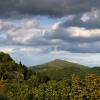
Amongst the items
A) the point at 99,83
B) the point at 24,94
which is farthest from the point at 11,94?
the point at 99,83

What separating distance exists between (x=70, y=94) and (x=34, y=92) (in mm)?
18466

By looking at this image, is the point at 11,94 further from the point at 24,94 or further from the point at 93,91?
the point at 93,91

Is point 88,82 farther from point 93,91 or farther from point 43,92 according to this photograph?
point 43,92

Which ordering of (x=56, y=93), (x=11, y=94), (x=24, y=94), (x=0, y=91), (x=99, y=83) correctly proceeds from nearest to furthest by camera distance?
(x=99, y=83), (x=56, y=93), (x=24, y=94), (x=11, y=94), (x=0, y=91)

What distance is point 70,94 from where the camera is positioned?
13725cm

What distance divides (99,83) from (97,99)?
620 cm

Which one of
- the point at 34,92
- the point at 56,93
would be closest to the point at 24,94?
the point at 34,92

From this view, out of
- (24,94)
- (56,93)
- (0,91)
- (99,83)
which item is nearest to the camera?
(99,83)

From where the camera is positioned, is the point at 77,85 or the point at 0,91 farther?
the point at 0,91

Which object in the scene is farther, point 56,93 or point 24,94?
point 24,94

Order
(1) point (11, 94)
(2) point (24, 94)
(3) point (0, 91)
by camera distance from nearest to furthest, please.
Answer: (2) point (24, 94), (1) point (11, 94), (3) point (0, 91)

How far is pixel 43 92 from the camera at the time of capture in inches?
5797

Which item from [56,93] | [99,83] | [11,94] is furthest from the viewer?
[11,94]

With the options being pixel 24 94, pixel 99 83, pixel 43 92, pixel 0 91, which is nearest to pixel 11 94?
pixel 24 94
